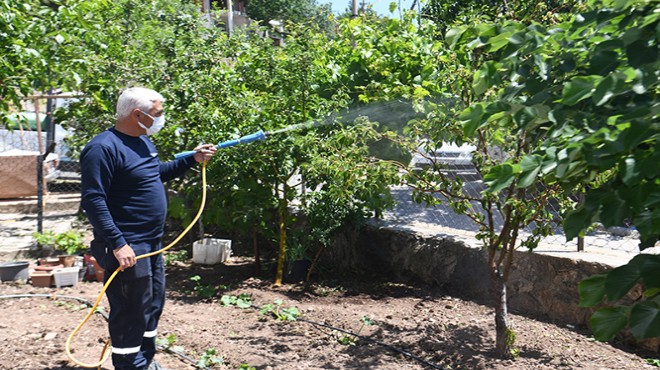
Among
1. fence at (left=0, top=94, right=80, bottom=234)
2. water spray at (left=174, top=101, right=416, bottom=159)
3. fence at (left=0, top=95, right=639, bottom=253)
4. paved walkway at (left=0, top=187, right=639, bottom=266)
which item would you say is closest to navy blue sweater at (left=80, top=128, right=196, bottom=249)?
water spray at (left=174, top=101, right=416, bottom=159)

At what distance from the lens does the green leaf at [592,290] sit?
179 centimetres

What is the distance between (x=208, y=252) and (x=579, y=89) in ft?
20.5

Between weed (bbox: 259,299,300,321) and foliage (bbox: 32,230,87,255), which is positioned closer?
weed (bbox: 259,299,300,321)

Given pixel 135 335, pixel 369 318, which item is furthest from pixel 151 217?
pixel 369 318

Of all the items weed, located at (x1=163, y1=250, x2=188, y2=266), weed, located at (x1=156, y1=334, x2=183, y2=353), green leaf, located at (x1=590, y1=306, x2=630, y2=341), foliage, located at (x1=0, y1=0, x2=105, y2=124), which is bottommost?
weed, located at (x1=156, y1=334, x2=183, y2=353)

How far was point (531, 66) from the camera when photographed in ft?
7.43

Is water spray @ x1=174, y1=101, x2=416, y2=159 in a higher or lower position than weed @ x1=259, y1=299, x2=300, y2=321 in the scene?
higher

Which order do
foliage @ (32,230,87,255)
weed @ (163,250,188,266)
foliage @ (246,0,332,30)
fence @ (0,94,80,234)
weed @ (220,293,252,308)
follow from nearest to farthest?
weed @ (220,293,252,308), foliage @ (32,230,87,255), weed @ (163,250,188,266), fence @ (0,94,80,234), foliage @ (246,0,332,30)

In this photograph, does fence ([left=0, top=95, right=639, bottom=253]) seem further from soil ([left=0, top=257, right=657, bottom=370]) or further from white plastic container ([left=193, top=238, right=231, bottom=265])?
white plastic container ([left=193, top=238, right=231, bottom=265])

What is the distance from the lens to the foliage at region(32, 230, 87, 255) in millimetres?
7461

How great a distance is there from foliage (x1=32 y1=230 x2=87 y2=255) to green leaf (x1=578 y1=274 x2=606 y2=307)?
6534 mm

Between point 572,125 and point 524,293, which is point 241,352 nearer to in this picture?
point 524,293

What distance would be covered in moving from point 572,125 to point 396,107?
4.67 metres

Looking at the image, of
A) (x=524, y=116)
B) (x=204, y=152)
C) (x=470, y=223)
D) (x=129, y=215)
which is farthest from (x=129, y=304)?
(x=470, y=223)
